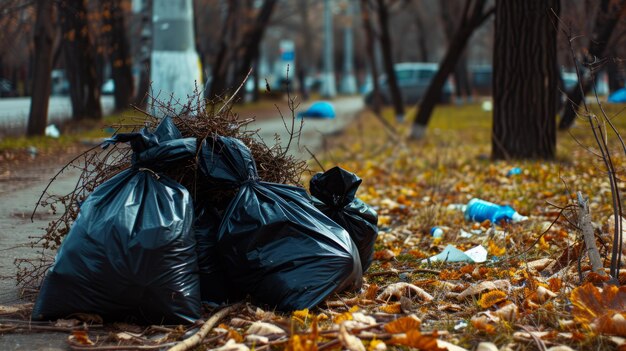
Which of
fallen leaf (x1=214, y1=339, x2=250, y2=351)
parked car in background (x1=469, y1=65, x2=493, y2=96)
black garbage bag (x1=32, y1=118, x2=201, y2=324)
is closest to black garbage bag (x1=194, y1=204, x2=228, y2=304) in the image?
black garbage bag (x1=32, y1=118, x2=201, y2=324)

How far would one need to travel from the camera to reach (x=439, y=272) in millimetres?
4145

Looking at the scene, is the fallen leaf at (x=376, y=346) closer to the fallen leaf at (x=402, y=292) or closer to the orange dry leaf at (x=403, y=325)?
the orange dry leaf at (x=403, y=325)

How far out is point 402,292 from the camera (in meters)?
3.69

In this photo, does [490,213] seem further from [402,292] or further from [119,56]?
[119,56]

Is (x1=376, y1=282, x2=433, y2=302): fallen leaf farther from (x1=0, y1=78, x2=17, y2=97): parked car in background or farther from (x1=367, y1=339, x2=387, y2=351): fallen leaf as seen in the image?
(x1=0, y1=78, x2=17, y2=97): parked car in background

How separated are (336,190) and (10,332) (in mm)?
1677

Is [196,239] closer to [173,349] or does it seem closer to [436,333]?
[173,349]

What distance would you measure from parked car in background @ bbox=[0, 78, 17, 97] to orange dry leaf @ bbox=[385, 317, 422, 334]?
2171 centimetres

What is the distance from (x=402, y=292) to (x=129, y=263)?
125 centimetres

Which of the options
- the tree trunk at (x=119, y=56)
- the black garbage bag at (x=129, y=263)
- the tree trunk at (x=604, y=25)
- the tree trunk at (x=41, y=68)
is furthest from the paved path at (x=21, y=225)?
the tree trunk at (x=119, y=56)

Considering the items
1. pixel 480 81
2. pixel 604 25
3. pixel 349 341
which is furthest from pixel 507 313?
pixel 480 81

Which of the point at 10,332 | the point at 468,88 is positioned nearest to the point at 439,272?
the point at 10,332

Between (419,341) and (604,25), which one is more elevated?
(604,25)

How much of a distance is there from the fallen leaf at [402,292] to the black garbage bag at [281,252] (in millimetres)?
189
